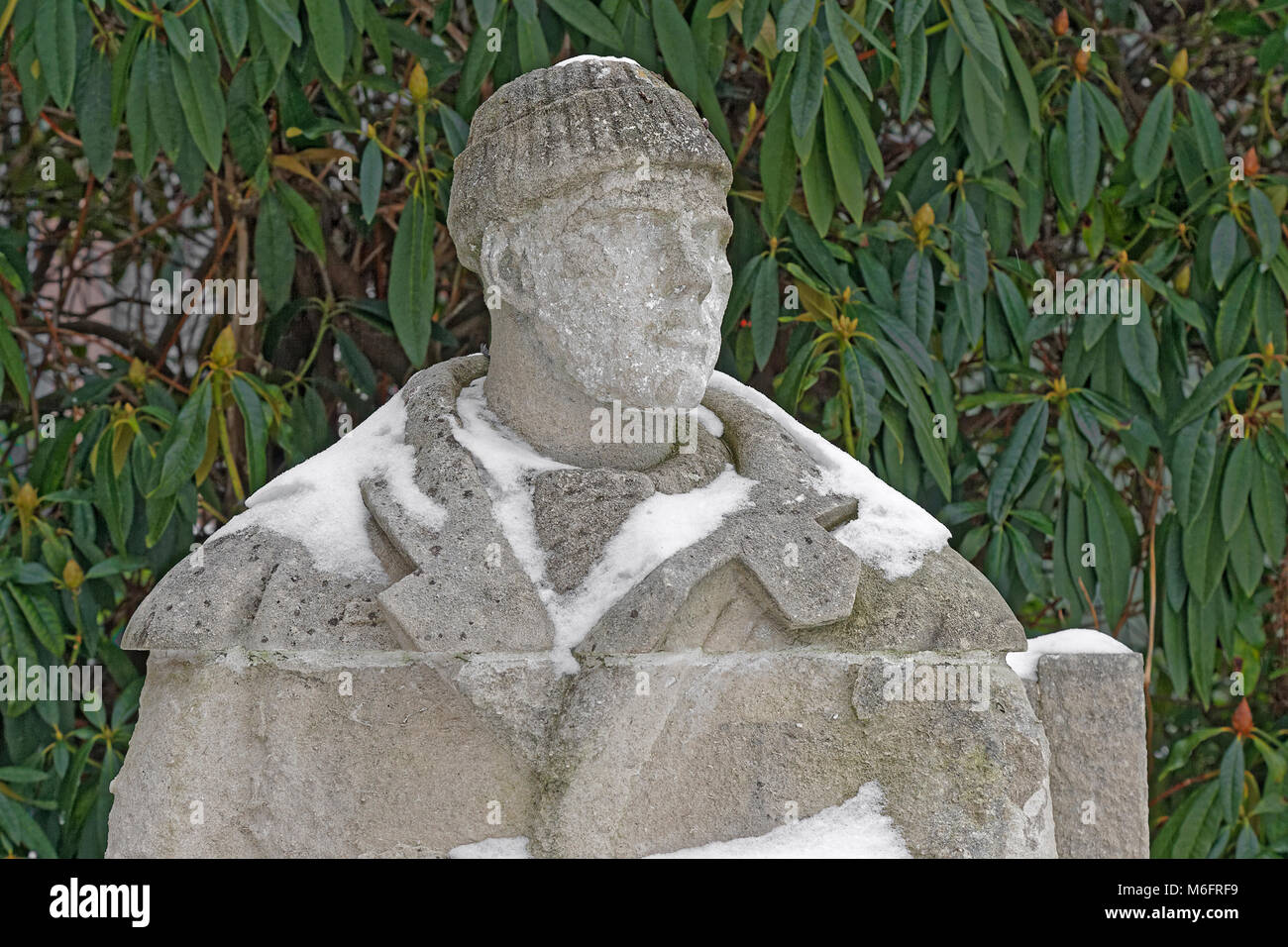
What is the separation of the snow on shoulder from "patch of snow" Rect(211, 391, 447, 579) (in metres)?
0.57

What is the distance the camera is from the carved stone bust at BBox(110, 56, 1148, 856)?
2275mm

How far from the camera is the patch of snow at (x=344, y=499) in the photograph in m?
2.40

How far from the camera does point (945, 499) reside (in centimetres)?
400

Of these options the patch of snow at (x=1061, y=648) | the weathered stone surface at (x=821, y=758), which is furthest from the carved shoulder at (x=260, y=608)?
the patch of snow at (x=1061, y=648)

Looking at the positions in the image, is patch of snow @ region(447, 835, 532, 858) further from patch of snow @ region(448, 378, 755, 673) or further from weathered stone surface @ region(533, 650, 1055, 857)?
patch of snow @ region(448, 378, 755, 673)

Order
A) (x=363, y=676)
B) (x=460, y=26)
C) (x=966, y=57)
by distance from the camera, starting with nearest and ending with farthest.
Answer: (x=363, y=676)
(x=966, y=57)
(x=460, y=26)

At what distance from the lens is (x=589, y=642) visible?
2.28 metres

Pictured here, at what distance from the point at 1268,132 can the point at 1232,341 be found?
0.64m

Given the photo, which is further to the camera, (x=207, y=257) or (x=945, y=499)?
(x=207, y=257)

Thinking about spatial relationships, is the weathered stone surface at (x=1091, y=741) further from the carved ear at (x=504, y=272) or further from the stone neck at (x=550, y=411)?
the carved ear at (x=504, y=272)

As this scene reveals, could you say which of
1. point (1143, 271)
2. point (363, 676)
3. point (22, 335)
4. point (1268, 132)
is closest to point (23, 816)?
point (22, 335)

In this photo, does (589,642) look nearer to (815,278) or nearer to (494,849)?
(494,849)

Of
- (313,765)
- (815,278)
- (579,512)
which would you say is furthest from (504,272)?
(815,278)

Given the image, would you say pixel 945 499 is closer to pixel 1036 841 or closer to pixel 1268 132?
pixel 1268 132
